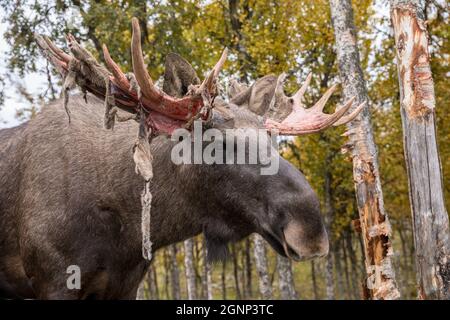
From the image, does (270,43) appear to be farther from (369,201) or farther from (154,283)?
(154,283)

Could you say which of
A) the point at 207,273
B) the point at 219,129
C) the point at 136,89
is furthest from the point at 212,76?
the point at 207,273

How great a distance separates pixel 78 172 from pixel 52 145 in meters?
0.40

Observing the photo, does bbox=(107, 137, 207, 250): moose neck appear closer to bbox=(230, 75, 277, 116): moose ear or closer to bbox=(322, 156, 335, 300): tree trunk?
bbox=(230, 75, 277, 116): moose ear

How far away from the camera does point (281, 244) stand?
3654 mm

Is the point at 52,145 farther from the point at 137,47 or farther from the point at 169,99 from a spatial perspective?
the point at 137,47

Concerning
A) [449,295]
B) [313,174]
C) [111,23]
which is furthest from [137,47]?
[313,174]

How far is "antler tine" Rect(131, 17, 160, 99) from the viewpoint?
332cm

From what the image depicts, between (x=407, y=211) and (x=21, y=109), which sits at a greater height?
(x=21, y=109)

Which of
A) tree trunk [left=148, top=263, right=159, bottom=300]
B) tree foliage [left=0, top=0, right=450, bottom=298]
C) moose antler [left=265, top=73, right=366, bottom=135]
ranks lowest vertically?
tree trunk [left=148, top=263, right=159, bottom=300]

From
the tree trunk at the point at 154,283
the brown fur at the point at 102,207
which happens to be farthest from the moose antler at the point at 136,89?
the tree trunk at the point at 154,283

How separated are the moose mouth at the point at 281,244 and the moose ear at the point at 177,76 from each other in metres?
1.26

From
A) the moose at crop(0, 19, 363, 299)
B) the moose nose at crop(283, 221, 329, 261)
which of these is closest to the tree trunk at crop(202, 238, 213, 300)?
the moose at crop(0, 19, 363, 299)

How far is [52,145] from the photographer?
461 centimetres

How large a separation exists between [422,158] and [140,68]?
3118mm
